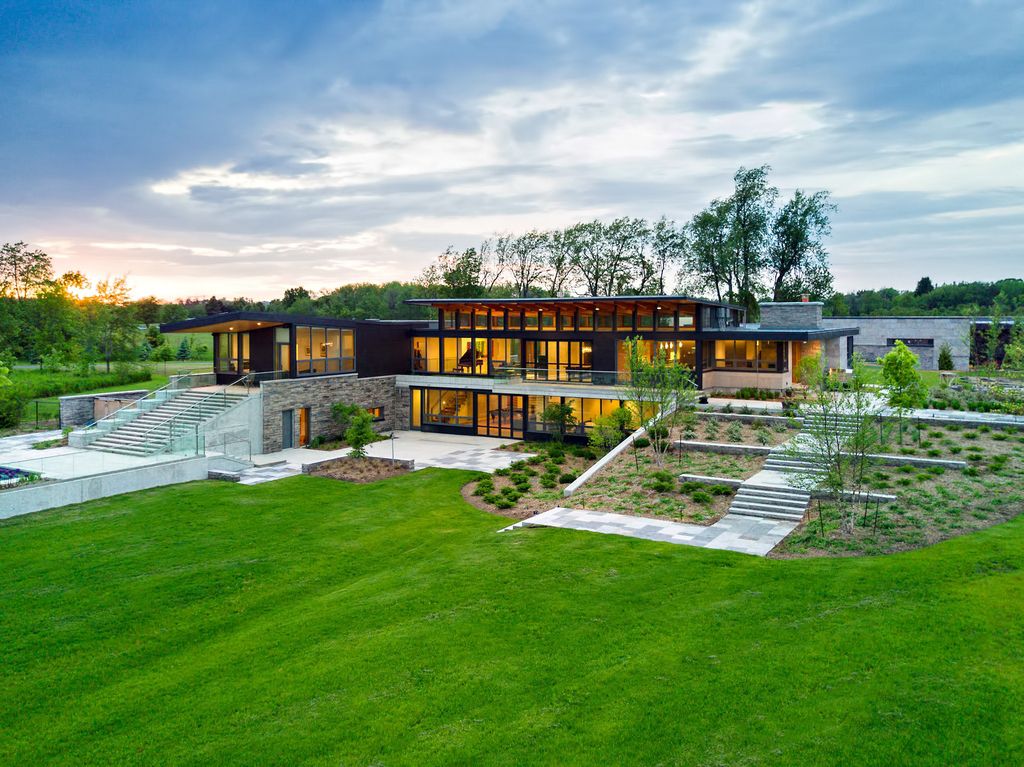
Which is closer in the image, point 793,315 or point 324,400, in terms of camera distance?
point 324,400

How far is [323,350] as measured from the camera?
31.1 m

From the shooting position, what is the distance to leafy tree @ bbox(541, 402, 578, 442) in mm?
30297

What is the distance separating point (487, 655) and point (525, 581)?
3013 millimetres

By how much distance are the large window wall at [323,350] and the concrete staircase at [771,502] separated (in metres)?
20.9

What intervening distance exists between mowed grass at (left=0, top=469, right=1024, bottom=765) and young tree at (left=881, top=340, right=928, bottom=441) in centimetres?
759

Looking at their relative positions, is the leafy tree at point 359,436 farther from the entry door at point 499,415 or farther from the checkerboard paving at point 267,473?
the entry door at point 499,415

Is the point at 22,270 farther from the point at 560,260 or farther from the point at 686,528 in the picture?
the point at 686,528

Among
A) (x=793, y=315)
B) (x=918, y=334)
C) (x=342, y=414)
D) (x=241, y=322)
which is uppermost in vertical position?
(x=793, y=315)

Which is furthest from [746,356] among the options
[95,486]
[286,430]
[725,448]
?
[95,486]

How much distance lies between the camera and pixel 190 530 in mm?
16156

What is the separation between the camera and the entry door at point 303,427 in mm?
29375

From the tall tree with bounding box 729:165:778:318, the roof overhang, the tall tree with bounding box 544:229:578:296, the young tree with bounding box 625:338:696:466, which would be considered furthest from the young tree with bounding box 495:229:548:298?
the young tree with bounding box 625:338:696:466

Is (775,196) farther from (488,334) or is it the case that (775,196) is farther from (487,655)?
(487,655)

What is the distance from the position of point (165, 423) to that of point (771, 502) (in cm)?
2333
